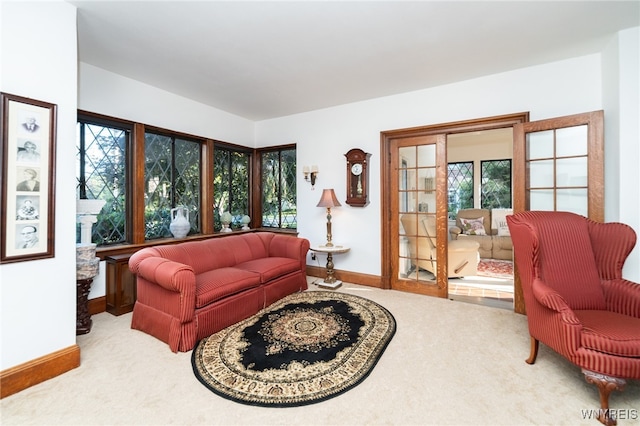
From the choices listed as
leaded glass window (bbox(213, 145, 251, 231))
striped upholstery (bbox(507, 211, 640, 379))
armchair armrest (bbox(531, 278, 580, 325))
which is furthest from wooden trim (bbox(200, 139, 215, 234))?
armchair armrest (bbox(531, 278, 580, 325))

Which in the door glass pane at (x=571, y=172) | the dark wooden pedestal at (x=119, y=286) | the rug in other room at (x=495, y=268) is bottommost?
the rug in other room at (x=495, y=268)

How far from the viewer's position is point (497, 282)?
14.6ft

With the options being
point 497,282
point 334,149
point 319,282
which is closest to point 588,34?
point 334,149

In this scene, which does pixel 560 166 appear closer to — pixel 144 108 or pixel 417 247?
pixel 417 247

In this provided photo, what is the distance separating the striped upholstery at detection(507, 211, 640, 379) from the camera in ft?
5.85

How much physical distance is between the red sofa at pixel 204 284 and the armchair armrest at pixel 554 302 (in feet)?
8.21

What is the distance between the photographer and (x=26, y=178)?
1925 mm

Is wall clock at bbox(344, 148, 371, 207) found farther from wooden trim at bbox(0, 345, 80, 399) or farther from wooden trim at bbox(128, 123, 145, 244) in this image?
wooden trim at bbox(0, 345, 80, 399)

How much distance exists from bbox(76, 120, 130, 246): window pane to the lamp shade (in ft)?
8.57

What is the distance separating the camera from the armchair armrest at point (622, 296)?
6.54 feet

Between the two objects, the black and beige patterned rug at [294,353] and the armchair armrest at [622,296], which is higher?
the armchair armrest at [622,296]

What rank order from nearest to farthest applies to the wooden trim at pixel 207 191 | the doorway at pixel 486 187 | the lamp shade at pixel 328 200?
the lamp shade at pixel 328 200
the wooden trim at pixel 207 191
the doorway at pixel 486 187

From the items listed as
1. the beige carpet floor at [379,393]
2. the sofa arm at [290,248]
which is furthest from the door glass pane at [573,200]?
the sofa arm at [290,248]

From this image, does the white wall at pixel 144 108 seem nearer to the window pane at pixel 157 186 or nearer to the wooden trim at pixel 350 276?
the window pane at pixel 157 186
